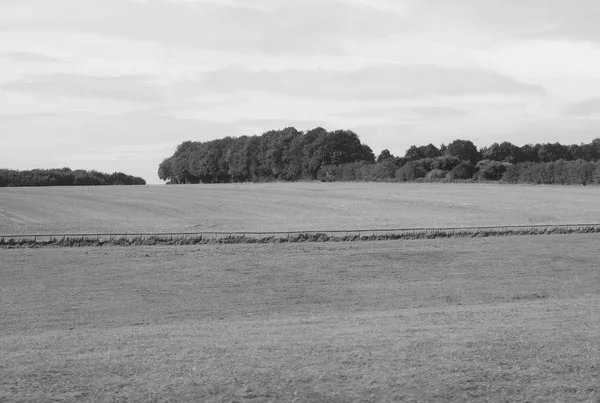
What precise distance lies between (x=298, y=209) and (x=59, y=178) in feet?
245

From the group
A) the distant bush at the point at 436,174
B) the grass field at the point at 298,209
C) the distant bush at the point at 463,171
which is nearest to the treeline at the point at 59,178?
the grass field at the point at 298,209

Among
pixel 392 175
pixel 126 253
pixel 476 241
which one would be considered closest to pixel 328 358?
pixel 126 253

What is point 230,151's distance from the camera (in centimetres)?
15962

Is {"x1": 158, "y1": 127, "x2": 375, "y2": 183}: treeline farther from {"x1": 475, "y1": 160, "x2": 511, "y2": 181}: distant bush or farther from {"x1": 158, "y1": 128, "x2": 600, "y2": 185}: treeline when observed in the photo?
{"x1": 475, "y1": 160, "x2": 511, "y2": 181}: distant bush

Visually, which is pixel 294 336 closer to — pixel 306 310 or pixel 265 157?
pixel 306 310

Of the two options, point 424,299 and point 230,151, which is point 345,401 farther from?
point 230,151

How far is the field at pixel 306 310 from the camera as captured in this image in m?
11.0

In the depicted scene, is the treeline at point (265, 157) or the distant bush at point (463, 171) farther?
the treeline at point (265, 157)

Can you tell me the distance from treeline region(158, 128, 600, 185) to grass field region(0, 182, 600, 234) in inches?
990

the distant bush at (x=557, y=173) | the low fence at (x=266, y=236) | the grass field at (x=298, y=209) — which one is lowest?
the low fence at (x=266, y=236)

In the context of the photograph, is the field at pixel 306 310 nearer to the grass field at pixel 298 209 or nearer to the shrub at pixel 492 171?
the grass field at pixel 298 209

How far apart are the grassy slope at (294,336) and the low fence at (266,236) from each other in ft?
31.3

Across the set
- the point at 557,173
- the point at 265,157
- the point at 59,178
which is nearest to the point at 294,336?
the point at 557,173

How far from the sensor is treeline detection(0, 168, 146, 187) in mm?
127500
